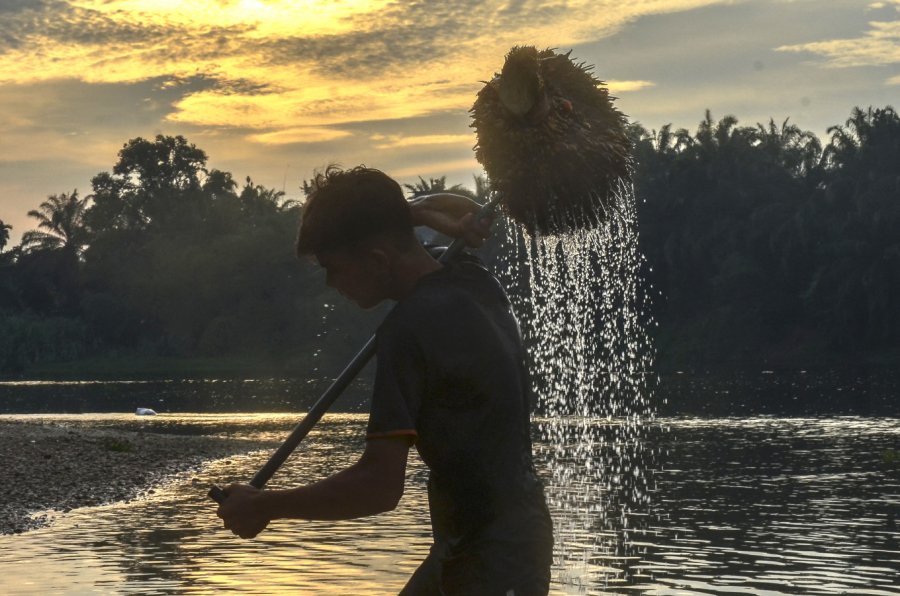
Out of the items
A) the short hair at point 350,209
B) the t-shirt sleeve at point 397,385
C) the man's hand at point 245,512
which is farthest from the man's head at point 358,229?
the man's hand at point 245,512

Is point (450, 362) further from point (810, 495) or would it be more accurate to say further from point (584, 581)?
point (810, 495)

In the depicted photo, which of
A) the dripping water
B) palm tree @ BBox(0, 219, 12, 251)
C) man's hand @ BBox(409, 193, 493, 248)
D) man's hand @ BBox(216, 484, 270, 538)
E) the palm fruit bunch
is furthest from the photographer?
palm tree @ BBox(0, 219, 12, 251)

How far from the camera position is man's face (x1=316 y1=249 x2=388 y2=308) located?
4582 millimetres

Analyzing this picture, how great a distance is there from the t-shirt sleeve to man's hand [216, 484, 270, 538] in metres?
0.52

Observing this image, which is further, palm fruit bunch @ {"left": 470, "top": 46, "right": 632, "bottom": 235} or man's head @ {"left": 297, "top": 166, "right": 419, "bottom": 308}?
palm fruit bunch @ {"left": 470, "top": 46, "right": 632, "bottom": 235}

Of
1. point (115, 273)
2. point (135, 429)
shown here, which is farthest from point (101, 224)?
point (135, 429)

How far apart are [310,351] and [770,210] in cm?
3864

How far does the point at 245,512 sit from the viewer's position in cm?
464

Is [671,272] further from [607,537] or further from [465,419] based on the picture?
[465,419]

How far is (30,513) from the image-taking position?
23578 millimetres

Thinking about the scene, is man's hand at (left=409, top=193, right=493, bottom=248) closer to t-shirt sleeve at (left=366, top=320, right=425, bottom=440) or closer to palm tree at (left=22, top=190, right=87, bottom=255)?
t-shirt sleeve at (left=366, top=320, right=425, bottom=440)

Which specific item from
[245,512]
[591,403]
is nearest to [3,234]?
[591,403]

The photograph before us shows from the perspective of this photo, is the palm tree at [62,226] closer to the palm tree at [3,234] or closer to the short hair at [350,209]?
the palm tree at [3,234]

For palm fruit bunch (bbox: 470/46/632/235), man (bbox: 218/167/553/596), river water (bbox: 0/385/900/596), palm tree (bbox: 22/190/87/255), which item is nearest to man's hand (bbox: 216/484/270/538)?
man (bbox: 218/167/553/596)
